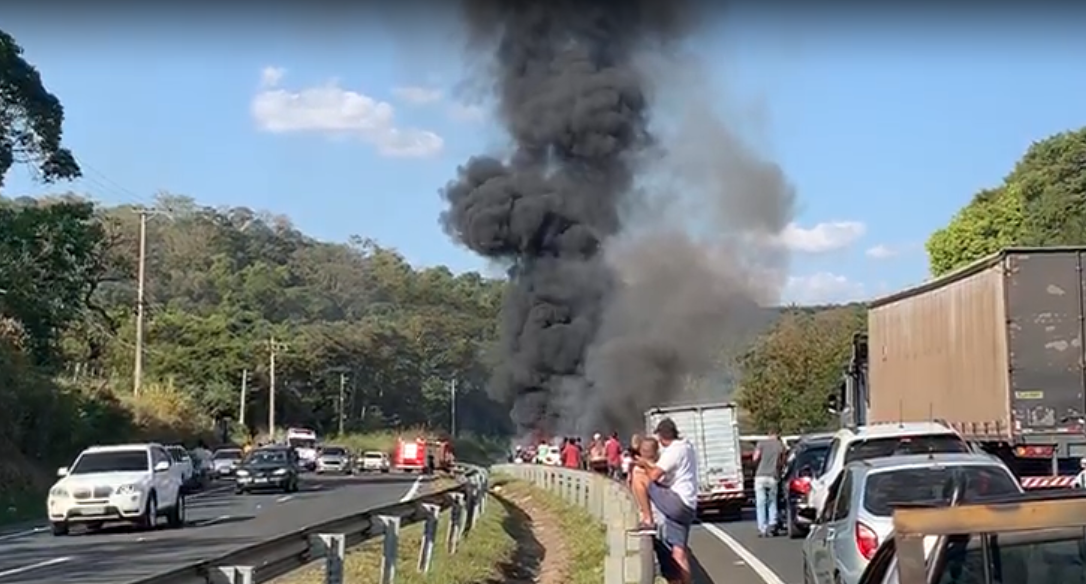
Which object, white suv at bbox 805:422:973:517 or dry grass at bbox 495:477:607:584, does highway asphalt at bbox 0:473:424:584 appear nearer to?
dry grass at bbox 495:477:607:584

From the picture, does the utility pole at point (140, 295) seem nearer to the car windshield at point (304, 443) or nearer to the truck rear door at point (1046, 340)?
the car windshield at point (304, 443)

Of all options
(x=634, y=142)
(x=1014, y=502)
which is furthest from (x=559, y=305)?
(x=1014, y=502)

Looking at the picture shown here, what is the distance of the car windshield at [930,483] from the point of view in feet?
39.8

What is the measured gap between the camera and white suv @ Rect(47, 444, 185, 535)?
28.1m

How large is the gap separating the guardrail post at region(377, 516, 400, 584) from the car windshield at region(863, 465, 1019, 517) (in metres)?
4.38

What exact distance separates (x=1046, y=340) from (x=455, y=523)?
8285 mm

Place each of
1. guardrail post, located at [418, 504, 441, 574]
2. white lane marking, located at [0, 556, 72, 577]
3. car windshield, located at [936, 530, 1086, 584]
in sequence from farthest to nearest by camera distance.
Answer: white lane marking, located at [0, 556, 72, 577], guardrail post, located at [418, 504, 441, 574], car windshield, located at [936, 530, 1086, 584]

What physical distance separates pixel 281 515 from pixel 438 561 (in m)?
15.1

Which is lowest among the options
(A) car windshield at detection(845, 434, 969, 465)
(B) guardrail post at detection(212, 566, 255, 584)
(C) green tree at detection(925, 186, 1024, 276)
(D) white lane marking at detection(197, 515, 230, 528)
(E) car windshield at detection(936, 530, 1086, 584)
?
(D) white lane marking at detection(197, 515, 230, 528)

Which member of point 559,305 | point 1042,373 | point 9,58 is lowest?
point 1042,373

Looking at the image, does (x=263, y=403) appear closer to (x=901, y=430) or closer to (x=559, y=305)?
(x=559, y=305)

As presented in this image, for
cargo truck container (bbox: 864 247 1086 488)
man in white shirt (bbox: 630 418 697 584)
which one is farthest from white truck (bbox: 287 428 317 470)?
man in white shirt (bbox: 630 418 697 584)

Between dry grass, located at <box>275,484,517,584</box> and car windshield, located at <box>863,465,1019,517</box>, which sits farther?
dry grass, located at <box>275,484,517,584</box>

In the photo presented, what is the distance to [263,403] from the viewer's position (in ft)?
324
